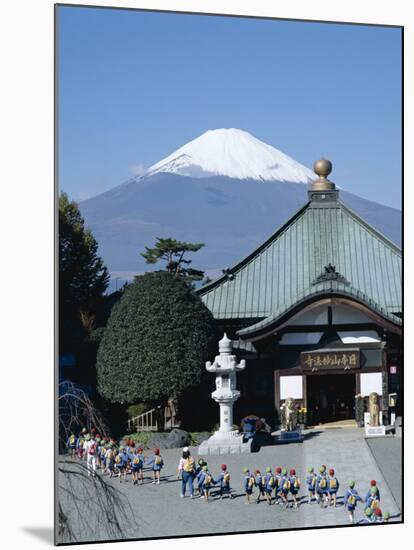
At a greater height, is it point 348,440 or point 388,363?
point 388,363

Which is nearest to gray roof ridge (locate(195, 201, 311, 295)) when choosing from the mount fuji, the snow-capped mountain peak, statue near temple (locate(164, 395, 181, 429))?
the mount fuji

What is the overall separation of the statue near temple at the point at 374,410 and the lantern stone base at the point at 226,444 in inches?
95.1

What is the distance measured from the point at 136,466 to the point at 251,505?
6.95 feet

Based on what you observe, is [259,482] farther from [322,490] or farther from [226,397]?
[226,397]

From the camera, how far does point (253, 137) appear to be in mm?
20609

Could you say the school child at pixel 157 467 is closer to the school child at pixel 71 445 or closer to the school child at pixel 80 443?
the school child at pixel 80 443

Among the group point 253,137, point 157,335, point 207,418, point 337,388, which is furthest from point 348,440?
point 253,137

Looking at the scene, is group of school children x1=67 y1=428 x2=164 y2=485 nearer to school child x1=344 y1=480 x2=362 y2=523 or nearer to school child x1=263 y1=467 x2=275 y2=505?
school child x1=263 y1=467 x2=275 y2=505

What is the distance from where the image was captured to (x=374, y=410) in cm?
2252

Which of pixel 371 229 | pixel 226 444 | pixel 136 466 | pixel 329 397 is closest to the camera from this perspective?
pixel 136 466

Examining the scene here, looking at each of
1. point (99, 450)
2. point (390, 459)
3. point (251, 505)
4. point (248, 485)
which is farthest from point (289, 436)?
point (99, 450)

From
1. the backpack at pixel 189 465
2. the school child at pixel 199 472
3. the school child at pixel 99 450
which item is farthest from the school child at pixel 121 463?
the school child at pixel 199 472

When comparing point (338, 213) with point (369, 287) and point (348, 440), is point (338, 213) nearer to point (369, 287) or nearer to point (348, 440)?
point (369, 287)

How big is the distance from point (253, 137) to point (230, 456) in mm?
5777
